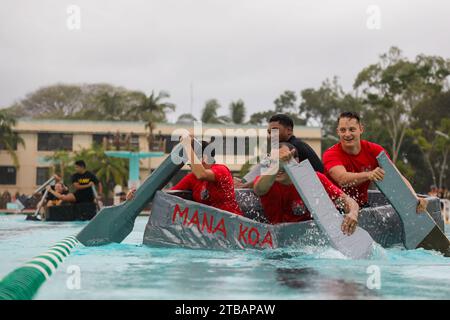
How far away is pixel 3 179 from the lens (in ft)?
136

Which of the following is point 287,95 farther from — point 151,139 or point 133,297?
point 133,297

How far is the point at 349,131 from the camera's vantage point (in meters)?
6.43

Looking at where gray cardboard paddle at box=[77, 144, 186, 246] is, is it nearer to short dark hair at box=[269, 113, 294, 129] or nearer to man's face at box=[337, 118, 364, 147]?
short dark hair at box=[269, 113, 294, 129]

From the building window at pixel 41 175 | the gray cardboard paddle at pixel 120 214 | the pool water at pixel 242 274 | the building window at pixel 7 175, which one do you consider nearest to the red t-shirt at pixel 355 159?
the pool water at pixel 242 274

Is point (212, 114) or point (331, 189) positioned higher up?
point (212, 114)

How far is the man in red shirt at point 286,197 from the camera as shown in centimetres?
564

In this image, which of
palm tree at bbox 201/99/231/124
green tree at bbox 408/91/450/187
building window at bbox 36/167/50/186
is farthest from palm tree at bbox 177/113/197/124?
green tree at bbox 408/91/450/187

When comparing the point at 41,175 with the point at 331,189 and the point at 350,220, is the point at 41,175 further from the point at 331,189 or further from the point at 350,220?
the point at 350,220

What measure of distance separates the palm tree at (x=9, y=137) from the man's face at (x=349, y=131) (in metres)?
36.6

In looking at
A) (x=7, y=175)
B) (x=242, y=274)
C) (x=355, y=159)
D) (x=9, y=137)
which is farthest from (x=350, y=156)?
(x=7, y=175)

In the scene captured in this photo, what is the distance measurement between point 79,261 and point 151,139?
29705 mm

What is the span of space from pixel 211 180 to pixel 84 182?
7.72 metres

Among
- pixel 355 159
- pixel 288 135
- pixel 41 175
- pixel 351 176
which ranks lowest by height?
pixel 41 175

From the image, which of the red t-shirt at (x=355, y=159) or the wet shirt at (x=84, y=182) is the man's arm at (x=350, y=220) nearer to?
the red t-shirt at (x=355, y=159)
